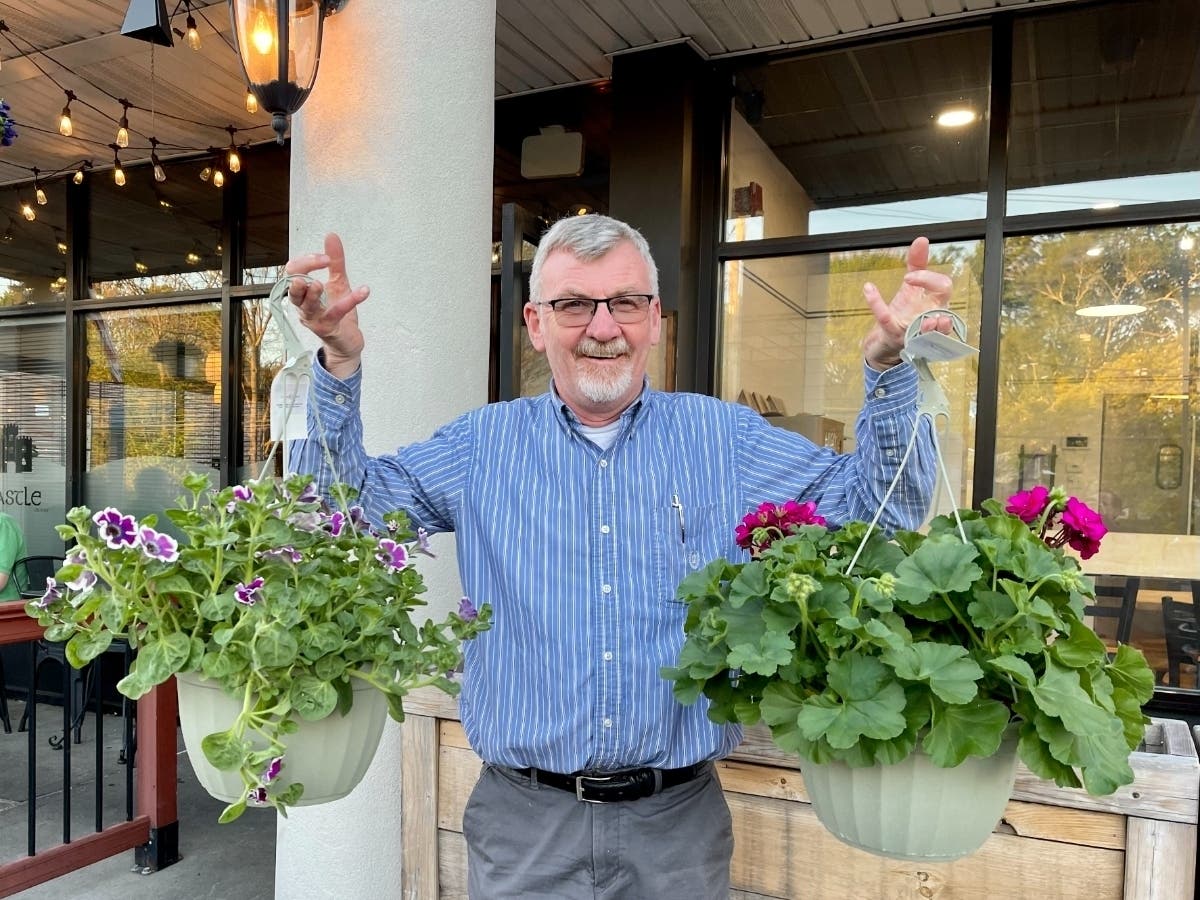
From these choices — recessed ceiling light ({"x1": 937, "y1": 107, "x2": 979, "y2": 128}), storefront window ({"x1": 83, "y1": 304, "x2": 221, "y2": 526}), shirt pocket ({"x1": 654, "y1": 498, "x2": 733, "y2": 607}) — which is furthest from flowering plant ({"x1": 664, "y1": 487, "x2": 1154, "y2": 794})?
storefront window ({"x1": 83, "y1": 304, "x2": 221, "y2": 526})

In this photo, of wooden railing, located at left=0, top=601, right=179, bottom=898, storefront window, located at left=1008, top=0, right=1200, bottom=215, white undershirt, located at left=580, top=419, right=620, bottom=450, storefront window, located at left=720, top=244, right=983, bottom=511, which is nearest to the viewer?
white undershirt, located at left=580, top=419, right=620, bottom=450

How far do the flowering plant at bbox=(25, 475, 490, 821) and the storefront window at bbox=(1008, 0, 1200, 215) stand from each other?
337cm

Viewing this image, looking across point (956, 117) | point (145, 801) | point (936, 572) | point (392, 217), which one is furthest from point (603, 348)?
point (956, 117)

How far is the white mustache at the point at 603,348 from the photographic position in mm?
1377

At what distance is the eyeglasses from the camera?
1364 mm

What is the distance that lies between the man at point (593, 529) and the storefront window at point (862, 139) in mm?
2727

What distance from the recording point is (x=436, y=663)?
1.08 m

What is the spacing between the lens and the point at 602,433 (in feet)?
4.84

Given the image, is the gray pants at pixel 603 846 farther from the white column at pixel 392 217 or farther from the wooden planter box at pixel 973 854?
the white column at pixel 392 217

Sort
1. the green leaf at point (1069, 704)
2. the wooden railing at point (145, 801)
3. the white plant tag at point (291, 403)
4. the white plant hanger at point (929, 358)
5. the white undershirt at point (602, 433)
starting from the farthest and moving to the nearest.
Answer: the wooden railing at point (145, 801) → the white undershirt at point (602, 433) → the white plant tag at point (291, 403) → the white plant hanger at point (929, 358) → the green leaf at point (1069, 704)

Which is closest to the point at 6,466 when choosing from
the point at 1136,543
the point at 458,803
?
the point at 458,803

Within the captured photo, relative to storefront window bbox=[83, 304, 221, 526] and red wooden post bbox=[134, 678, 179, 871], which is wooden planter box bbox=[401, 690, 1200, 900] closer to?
red wooden post bbox=[134, 678, 179, 871]

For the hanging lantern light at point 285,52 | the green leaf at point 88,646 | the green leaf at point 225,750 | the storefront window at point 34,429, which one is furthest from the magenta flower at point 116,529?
the storefront window at point 34,429

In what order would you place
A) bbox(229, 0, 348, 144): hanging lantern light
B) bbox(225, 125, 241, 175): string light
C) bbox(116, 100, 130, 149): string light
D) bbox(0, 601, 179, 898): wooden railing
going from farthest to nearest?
1. bbox(225, 125, 241, 175): string light
2. bbox(116, 100, 130, 149): string light
3. bbox(0, 601, 179, 898): wooden railing
4. bbox(229, 0, 348, 144): hanging lantern light
